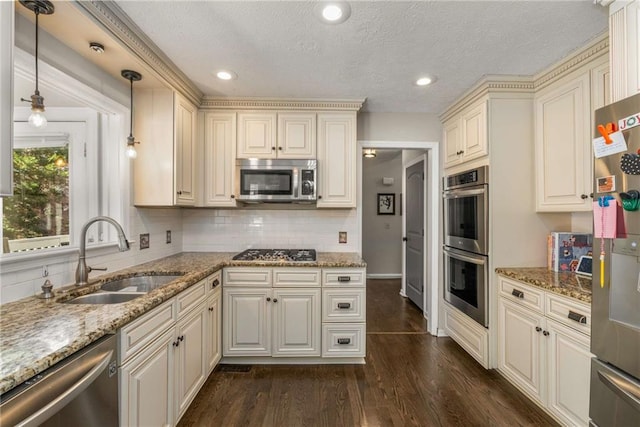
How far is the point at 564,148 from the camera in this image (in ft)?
6.91

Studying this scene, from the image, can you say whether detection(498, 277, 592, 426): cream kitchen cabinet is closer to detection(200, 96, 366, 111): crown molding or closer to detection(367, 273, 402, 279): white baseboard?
detection(200, 96, 366, 111): crown molding

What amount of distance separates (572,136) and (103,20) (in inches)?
120

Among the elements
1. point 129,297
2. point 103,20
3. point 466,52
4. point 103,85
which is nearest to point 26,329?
point 129,297

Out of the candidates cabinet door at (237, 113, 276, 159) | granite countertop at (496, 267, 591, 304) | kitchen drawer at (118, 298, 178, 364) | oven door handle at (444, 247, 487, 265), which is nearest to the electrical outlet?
kitchen drawer at (118, 298, 178, 364)

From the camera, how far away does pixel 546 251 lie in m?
2.40

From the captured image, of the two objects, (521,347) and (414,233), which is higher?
(414,233)

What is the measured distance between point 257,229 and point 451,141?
89.7 inches

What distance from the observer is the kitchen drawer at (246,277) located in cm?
247

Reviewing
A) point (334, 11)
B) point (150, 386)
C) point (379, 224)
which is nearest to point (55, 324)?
point (150, 386)

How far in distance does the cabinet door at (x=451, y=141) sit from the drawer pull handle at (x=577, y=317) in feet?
5.29

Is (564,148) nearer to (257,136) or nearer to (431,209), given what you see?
(431,209)

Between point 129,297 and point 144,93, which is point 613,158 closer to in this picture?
point 129,297

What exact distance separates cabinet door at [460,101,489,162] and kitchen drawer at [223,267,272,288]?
2157 millimetres

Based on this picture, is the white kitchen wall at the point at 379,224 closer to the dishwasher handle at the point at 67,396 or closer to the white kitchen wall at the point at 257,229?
the white kitchen wall at the point at 257,229
